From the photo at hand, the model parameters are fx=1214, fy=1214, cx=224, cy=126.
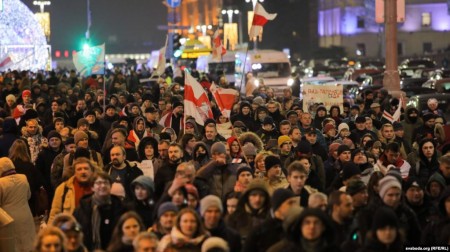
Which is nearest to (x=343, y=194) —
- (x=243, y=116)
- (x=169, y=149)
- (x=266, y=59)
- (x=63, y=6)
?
(x=169, y=149)

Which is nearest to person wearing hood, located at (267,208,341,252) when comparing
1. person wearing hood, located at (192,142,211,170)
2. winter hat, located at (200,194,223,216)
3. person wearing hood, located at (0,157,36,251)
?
winter hat, located at (200,194,223,216)

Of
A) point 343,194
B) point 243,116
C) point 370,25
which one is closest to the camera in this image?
point 343,194

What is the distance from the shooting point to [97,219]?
1037cm

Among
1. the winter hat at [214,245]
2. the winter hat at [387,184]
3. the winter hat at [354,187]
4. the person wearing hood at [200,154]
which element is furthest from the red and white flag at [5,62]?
the winter hat at [214,245]

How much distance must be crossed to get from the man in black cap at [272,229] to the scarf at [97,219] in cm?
178

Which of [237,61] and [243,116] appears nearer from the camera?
[243,116]

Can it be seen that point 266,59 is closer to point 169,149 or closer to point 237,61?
point 237,61

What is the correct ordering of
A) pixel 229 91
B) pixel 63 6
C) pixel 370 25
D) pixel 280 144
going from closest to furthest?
pixel 280 144 < pixel 229 91 < pixel 370 25 < pixel 63 6

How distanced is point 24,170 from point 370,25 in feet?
301

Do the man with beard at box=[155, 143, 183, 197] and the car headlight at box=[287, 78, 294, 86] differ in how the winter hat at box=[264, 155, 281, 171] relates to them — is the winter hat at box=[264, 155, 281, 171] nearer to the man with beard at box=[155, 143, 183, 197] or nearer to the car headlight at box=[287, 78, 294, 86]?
the man with beard at box=[155, 143, 183, 197]

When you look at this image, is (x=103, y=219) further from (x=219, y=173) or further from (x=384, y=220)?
(x=384, y=220)

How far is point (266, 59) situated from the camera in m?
45.9

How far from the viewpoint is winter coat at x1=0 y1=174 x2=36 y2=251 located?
12367mm

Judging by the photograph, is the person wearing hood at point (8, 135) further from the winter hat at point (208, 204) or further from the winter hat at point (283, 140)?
the winter hat at point (208, 204)
